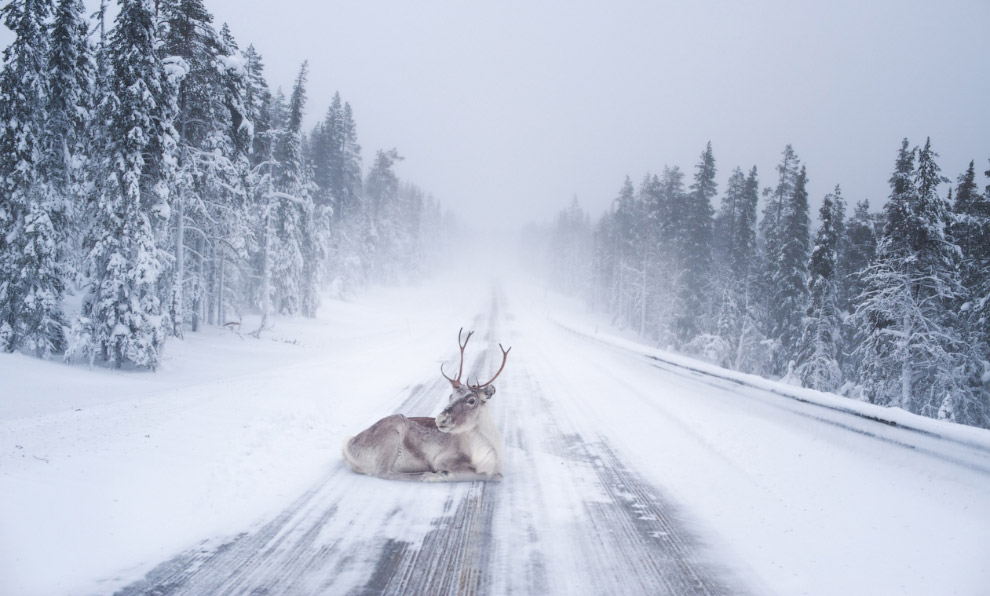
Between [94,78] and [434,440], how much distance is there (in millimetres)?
17700

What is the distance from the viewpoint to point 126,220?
39.9 ft

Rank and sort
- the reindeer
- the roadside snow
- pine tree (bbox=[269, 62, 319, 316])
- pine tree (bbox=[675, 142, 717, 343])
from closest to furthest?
the roadside snow < the reindeer < pine tree (bbox=[269, 62, 319, 316]) < pine tree (bbox=[675, 142, 717, 343])

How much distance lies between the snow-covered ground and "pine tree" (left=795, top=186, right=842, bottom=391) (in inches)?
764

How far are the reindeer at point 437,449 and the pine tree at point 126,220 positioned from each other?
→ 1052cm

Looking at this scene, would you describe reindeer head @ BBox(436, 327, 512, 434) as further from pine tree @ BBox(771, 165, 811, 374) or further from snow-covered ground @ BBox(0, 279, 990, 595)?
pine tree @ BBox(771, 165, 811, 374)

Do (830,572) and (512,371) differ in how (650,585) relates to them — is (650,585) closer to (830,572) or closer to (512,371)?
(830,572)

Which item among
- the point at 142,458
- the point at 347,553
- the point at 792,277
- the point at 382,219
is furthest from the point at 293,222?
the point at 792,277

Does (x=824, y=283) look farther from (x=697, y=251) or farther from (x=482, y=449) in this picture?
(x=482, y=449)

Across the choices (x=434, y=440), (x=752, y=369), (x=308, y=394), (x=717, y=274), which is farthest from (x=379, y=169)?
(x=434, y=440)

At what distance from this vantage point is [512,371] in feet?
47.2

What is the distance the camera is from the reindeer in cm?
533

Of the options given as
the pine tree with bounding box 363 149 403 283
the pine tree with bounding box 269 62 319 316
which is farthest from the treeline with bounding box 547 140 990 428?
the pine tree with bounding box 363 149 403 283

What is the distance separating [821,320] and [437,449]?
83.8 ft

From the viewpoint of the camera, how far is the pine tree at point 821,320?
23156mm
